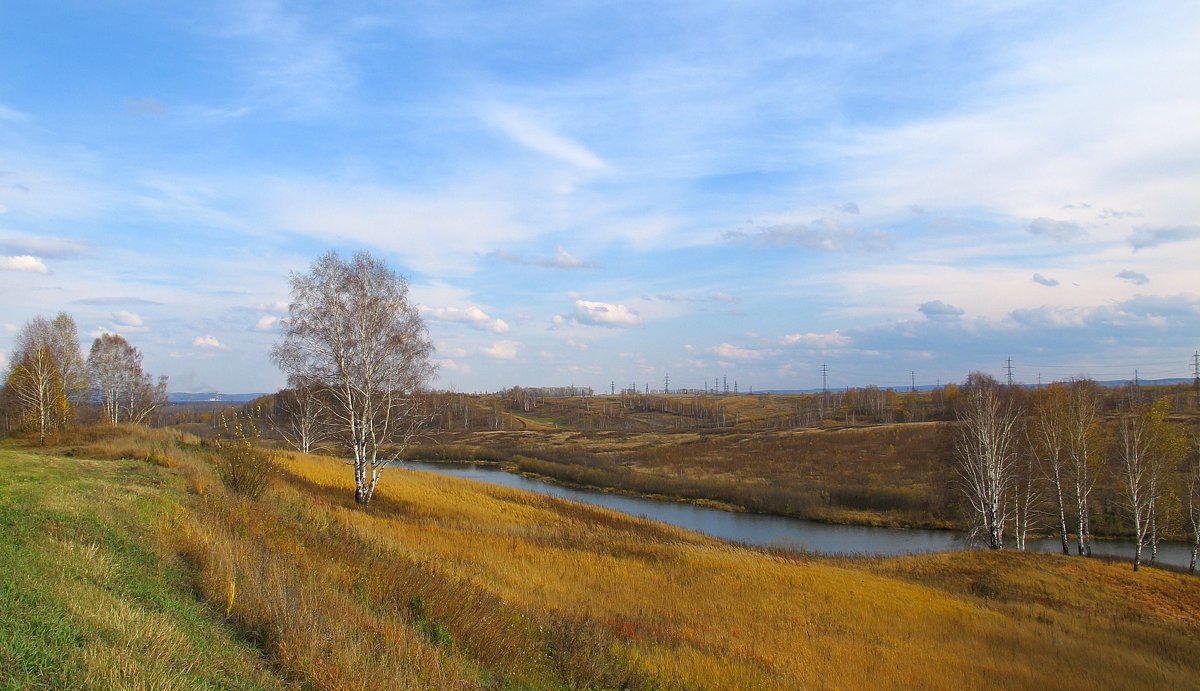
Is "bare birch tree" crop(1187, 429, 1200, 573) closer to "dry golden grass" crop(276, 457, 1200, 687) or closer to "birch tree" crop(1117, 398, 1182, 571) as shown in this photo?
"birch tree" crop(1117, 398, 1182, 571)

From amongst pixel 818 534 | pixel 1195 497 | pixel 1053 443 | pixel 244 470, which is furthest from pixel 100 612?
pixel 1195 497

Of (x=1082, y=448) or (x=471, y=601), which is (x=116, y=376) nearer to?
(x=471, y=601)

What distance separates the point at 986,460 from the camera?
102 ft

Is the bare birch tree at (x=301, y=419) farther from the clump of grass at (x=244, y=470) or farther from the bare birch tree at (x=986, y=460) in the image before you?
the bare birch tree at (x=986, y=460)

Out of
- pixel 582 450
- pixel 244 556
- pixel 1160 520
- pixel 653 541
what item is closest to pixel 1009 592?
pixel 653 541

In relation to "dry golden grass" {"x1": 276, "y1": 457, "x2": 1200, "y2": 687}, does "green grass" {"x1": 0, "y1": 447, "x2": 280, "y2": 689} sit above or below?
above

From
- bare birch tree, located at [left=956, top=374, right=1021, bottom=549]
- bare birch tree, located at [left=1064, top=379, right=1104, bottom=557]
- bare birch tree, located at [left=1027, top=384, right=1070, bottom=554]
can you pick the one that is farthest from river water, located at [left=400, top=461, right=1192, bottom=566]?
bare birch tree, located at [left=1027, top=384, right=1070, bottom=554]

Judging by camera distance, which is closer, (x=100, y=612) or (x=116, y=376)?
(x=100, y=612)

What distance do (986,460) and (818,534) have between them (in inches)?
467

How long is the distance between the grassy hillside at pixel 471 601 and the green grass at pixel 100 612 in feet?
0.06

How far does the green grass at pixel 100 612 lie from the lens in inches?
137

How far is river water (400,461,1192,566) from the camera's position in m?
35.4

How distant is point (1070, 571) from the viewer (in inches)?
946

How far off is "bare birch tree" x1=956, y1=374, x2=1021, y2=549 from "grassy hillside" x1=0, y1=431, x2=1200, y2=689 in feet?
20.3
